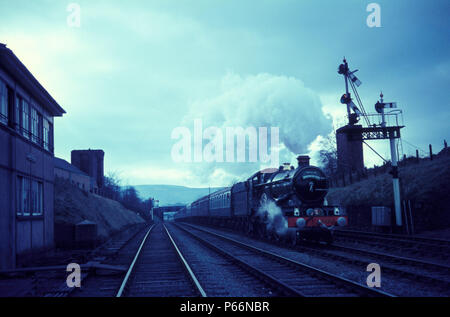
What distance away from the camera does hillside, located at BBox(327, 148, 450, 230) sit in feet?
71.5

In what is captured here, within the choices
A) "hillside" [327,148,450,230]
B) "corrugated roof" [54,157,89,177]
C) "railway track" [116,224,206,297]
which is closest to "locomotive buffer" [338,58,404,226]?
"hillside" [327,148,450,230]

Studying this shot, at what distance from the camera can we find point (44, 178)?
692 inches

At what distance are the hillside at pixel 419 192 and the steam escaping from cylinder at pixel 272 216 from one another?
27.7ft

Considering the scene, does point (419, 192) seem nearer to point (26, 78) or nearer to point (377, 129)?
point (377, 129)

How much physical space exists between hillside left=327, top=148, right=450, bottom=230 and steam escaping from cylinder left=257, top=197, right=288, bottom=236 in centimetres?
846

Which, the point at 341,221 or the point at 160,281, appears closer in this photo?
the point at 160,281

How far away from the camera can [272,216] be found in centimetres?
1886

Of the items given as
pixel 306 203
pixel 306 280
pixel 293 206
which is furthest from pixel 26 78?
pixel 306 203

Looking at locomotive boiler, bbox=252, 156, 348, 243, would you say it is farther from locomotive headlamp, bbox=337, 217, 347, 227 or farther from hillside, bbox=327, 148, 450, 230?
hillside, bbox=327, 148, 450, 230

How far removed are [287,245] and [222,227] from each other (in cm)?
2034

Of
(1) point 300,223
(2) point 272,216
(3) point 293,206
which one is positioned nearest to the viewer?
(1) point 300,223

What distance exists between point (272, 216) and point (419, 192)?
10.6 m

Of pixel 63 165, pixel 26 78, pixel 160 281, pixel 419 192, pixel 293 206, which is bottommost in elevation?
pixel 160 281
